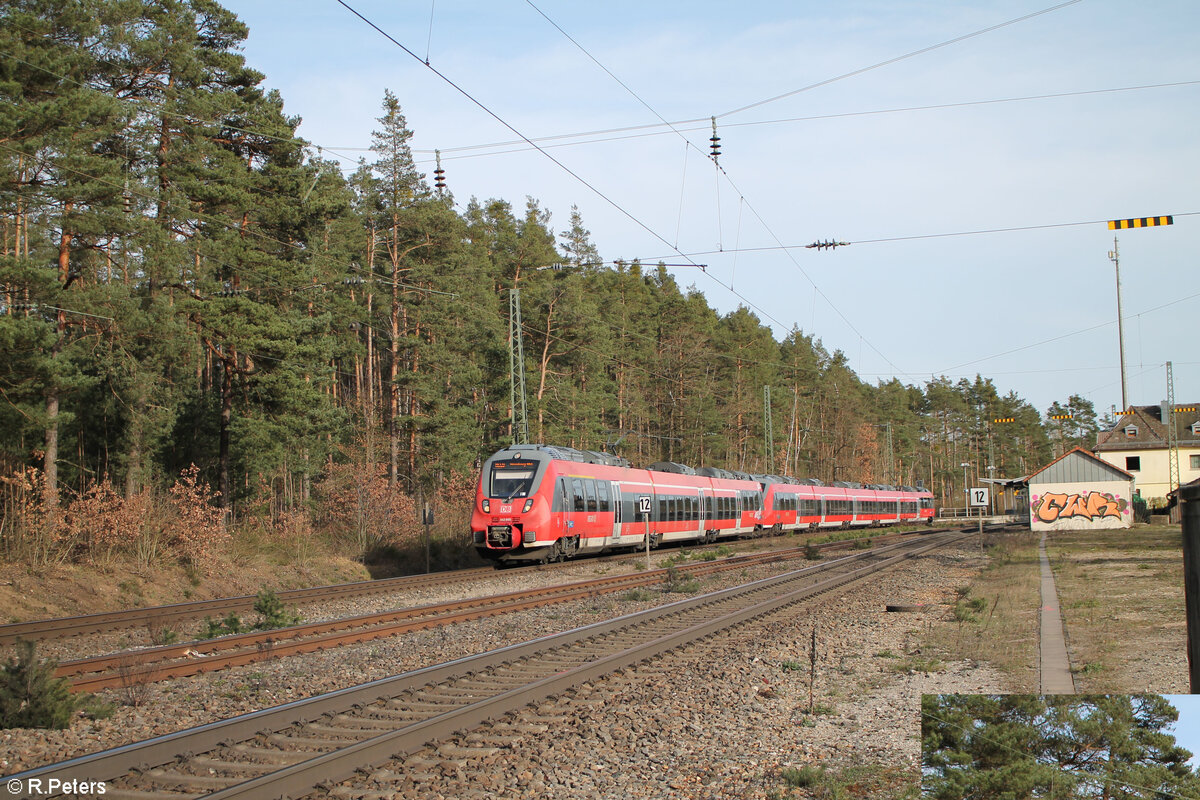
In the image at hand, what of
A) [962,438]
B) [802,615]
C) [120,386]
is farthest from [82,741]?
[962,438]

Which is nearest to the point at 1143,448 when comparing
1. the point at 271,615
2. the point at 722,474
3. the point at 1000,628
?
the point at 722,474

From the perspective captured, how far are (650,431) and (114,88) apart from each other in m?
50.5

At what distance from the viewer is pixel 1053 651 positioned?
11.4 m

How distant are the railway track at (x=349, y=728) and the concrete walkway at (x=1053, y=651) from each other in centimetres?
422

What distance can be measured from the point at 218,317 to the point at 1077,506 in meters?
41.0

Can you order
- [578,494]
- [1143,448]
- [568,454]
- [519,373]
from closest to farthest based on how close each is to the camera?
[578,494] → [568,454] → [519,373] → [1143,448]

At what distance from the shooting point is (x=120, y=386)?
27266 millimetres

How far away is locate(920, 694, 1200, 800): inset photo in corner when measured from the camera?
2.92 meters

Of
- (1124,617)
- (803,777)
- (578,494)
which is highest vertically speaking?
(578,494)

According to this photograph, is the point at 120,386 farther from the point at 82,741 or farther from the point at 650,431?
the point at 650,431

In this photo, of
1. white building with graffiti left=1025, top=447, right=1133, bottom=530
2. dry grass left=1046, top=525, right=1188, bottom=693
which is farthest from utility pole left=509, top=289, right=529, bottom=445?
white building with graffiti left=1025, top=447, right=1133, bottom=530

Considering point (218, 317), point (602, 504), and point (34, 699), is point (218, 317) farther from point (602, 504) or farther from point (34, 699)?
point (34, 699)

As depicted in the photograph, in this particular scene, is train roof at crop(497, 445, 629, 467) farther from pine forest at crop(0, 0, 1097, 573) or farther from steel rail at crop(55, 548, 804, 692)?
steel rail at crop(55, 548, 804, 692)

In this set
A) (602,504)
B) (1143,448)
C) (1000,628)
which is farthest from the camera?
(1143,448)
